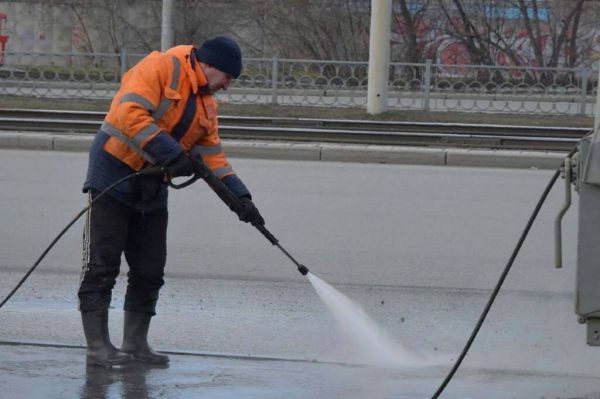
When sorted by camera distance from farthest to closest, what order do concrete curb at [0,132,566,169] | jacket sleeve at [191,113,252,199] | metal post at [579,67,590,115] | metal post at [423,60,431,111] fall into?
metal post at [423,60,431,111] < metal post at [579,67,590,115] < concrete curb at [0,132,566,169] < jacket sleeve at [191,113,252,199]

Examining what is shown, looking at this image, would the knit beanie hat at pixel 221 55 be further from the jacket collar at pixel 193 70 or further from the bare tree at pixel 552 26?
the bare tree at pixel 552 26

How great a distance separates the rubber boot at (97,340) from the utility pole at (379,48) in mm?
16340

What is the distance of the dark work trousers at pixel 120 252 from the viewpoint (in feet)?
16.8

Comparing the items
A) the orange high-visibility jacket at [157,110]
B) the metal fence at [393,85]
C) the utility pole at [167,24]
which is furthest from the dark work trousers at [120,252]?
the utility pole at [167,24]

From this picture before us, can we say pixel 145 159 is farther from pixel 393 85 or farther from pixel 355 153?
pixel 393 85

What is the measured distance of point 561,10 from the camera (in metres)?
36.5

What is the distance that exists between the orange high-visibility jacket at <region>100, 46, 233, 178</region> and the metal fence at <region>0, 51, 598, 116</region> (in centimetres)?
1769

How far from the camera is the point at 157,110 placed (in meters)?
5.04

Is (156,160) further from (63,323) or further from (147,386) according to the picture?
(63,323)

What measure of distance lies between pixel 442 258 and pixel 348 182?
188 inches

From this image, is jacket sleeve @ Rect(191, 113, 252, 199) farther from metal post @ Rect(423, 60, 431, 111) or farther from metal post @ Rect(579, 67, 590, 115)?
metal post @ Rect(579, 67, 590, 115)

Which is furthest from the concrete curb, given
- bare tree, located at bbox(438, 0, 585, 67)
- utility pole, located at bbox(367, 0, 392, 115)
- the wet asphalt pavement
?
bare tree, located at bbox(438, 0, 585, 67)

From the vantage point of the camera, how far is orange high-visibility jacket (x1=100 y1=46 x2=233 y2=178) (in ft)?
16.1

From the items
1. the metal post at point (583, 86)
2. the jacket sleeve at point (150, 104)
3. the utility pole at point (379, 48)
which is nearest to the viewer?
the jacket sleeve at point (150, 104)
